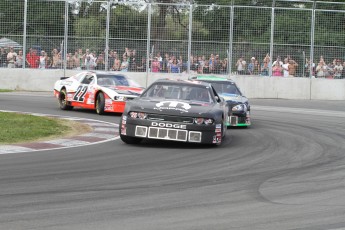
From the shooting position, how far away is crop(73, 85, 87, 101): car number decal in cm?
2050

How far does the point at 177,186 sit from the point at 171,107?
432 cm

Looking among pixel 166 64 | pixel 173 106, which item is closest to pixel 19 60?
pixel 166 64

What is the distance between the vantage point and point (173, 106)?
13.0 meters

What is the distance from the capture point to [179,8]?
3144cm

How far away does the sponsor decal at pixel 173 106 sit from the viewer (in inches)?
505

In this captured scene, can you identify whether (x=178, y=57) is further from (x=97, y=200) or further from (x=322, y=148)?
(x=97, y=200)

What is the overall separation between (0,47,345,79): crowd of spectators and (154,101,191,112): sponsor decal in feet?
57.2

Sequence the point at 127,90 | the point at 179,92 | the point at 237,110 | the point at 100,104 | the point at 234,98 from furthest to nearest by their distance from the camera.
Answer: the point at 100,104 → the point at 127,90 → the point at 234,98 → the point at 237,110 → the point at 179,92

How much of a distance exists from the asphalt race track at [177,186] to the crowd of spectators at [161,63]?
647 inches

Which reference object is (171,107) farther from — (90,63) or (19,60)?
(19,60)

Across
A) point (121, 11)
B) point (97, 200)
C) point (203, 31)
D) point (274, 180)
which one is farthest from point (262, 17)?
point (97, 200)

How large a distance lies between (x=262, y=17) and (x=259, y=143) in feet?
59.1

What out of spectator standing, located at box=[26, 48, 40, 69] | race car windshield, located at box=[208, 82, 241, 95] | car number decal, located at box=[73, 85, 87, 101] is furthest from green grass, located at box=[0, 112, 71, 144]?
spectator standing, located at box=[26, 48, 40, 69]

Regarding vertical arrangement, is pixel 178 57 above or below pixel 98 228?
above
